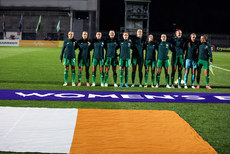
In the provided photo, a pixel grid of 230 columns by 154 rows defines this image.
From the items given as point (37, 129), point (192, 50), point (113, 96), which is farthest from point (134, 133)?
point (192, 50)

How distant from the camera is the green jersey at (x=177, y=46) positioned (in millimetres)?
9375

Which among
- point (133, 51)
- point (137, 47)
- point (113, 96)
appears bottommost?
point (113, 96)

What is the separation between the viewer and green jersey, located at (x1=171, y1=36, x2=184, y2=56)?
938cm

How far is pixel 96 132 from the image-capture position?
4574mm

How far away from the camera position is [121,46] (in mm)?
9320

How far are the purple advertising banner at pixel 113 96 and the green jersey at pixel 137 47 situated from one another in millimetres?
1577

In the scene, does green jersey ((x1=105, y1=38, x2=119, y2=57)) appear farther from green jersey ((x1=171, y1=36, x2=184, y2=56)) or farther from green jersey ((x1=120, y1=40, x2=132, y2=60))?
green jersey ((x1=171, y1=36, x2=184, y2=56))

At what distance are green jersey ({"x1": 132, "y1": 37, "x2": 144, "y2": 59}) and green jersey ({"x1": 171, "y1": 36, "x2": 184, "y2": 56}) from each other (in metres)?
1.11

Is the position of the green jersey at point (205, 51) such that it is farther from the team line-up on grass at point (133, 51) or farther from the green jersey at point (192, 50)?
the green jersey at point (192, 50)

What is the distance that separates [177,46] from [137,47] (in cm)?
140

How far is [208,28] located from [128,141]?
50.1 m

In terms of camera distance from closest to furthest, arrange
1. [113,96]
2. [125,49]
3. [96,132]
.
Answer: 1. [96,132]
2. [113,96]
3. [125,49]

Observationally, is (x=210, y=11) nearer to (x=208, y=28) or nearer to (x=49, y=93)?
(x=208, y=28)

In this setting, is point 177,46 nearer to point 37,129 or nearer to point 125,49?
point 125,49
